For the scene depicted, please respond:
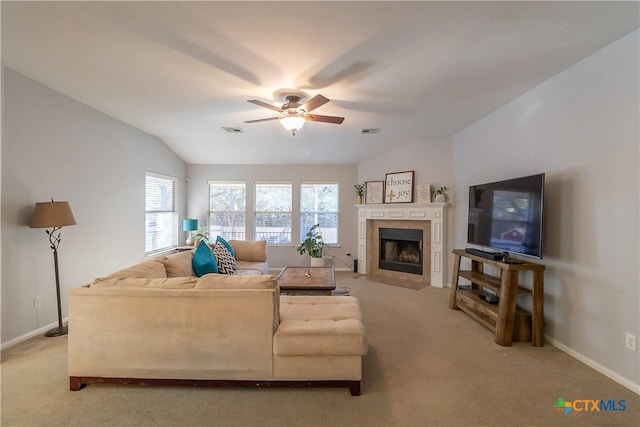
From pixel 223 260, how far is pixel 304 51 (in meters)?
2.68

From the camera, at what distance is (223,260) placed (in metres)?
3.69

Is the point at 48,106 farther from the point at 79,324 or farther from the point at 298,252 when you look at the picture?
the point at 298,252

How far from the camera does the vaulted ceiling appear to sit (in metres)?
1.87

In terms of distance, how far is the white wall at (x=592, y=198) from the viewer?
2104 mm

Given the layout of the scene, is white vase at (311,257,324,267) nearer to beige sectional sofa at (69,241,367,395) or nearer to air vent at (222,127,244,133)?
air vent at (222,127,244,133)

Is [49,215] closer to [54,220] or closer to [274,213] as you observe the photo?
[54,220]

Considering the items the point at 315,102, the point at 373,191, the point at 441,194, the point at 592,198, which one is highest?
the point at 315,102

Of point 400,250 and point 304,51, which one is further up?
point 304,51

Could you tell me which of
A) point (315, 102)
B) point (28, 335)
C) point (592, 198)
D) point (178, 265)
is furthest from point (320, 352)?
point (28, 335)

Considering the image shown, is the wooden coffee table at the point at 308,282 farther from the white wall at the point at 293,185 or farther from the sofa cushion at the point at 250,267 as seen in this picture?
the white wall at the point at 293,185

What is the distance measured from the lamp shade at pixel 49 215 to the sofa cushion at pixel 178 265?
108 cm

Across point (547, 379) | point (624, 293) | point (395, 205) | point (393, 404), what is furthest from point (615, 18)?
point (395, 205)

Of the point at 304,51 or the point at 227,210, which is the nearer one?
the point at 304,51

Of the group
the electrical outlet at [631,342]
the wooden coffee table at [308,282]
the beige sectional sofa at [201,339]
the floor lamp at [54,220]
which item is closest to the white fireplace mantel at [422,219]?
the wooden coffee table at [308,282]
